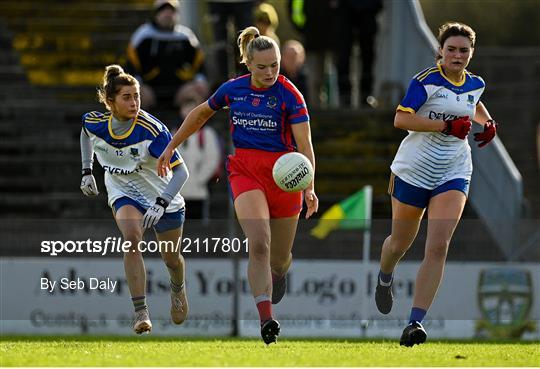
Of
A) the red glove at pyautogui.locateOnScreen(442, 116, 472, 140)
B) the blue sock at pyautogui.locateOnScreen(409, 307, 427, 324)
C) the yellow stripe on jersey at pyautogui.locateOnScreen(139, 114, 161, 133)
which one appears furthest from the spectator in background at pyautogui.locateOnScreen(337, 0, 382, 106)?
the blue sock at pyautogui.locateOnScreen(409, 307, 427, 324)

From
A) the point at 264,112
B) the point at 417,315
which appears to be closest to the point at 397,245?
the point at 417,315

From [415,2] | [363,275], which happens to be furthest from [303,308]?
[415,2]

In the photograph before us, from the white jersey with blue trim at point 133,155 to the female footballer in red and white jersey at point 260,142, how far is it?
0.75 ft

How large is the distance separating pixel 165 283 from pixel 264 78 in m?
4.65

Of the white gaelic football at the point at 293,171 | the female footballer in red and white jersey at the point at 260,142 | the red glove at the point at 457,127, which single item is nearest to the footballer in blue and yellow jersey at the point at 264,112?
the female footballer in red and white jersey at the point at 260,142

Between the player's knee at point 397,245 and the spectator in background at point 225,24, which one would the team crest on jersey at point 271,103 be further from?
the spectator in background at point 225,24

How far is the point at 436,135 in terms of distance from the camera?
13.3 m

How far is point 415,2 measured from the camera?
2184 cm

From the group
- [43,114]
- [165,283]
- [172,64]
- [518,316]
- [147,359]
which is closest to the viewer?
[147,359]

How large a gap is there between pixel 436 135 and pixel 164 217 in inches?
94.3

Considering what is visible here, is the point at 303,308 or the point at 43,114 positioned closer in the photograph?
the point at 303,308

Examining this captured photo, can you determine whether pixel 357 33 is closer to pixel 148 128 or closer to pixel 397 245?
pixel 397 245

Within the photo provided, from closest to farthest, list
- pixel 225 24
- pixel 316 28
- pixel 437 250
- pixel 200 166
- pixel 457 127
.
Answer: pixel 457 127 → pixel 437 250 → pixel 200 166 → pixel 316 28 → pixel 225 24

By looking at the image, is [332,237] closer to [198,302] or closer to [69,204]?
[198,302]
